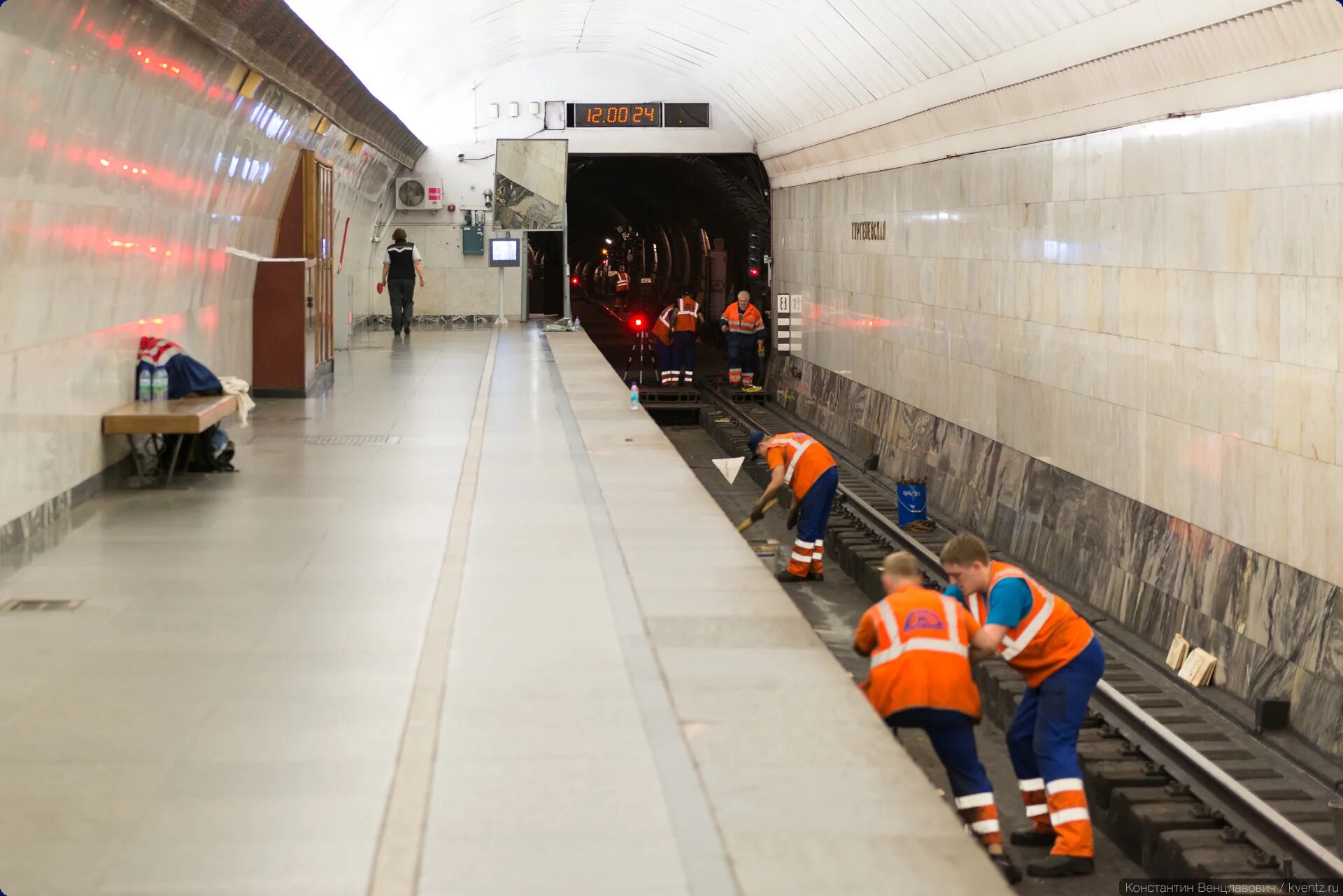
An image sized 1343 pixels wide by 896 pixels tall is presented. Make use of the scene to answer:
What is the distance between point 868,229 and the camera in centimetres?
2022

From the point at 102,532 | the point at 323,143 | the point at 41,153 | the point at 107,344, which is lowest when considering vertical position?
the point at 102,532

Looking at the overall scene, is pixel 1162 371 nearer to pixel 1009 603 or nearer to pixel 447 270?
pixel 1009 603

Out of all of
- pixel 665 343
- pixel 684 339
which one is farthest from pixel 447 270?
pixel 684 339

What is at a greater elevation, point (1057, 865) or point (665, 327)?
point (665, 327)

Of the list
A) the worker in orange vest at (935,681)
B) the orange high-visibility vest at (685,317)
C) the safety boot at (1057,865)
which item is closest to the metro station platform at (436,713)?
the worker in orange vest at (935,681)

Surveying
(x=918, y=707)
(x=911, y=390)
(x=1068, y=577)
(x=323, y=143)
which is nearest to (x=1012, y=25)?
(x=1068, y=577)

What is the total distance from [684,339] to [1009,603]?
20332 mm

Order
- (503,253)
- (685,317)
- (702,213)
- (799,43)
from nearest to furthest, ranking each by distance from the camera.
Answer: (799,43) → (685,317) → (503,253) → (702,213)

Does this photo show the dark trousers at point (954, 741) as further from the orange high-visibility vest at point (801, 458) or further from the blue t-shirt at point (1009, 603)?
the orange high-visibility vest at point (801, 458)

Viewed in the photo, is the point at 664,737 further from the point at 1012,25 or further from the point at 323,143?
the point at 323,143

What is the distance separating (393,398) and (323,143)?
4433 mm

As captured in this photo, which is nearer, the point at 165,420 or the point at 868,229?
the point at 165,420

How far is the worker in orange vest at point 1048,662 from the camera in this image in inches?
240

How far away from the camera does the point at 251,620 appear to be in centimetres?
707
